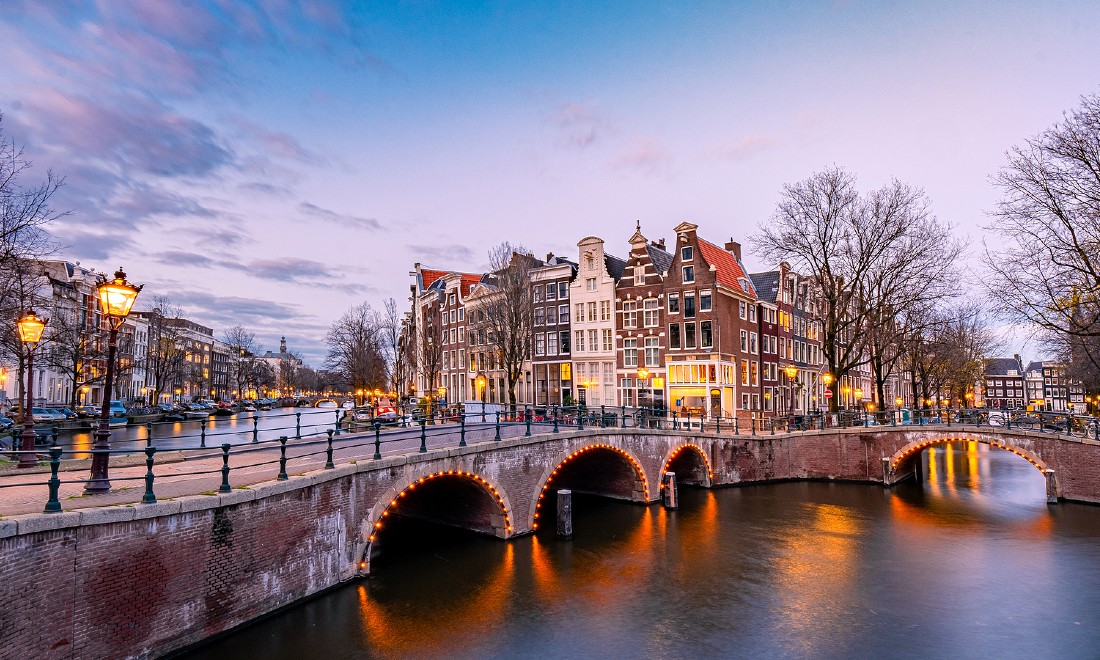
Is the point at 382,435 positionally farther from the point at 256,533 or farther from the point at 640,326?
the point at 640,326

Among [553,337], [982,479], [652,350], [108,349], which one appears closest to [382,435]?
[108,349]

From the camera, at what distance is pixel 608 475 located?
2802 centimetres

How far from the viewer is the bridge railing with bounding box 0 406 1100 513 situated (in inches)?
463

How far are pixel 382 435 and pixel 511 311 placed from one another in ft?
81.1

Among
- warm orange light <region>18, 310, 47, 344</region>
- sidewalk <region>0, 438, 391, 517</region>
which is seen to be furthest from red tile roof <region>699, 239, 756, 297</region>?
warm orange light <region>18, 310, 47, 344</region>

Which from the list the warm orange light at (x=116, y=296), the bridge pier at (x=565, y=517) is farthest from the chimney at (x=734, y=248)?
the warm orange light at (x=116, y=296)

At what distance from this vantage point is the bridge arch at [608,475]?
2616 cm

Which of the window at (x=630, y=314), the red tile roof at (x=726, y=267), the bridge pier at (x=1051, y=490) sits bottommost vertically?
the bridge pier at (x=1051, y=490)

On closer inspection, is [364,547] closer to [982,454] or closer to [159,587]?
[159,587]

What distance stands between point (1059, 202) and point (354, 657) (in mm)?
29061

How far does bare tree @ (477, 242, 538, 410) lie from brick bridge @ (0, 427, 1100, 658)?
1536cm

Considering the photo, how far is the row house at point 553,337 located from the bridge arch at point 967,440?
72.8 ft

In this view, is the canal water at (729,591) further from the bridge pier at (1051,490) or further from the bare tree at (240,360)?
the bare tree at (240,360)

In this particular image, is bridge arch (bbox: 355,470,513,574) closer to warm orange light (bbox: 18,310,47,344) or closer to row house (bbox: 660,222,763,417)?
warm orange light (bbox: 18,310,47,344)
